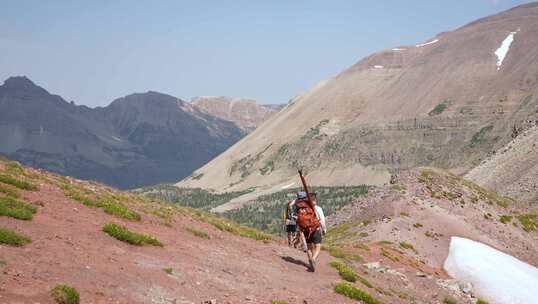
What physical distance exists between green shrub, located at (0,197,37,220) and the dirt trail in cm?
22

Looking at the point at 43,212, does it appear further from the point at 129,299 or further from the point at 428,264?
the point at 428,264

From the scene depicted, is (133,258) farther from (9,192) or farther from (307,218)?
(307,218)

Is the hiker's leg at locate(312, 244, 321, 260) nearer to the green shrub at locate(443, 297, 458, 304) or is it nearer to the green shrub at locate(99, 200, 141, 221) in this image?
the green shrub at locate(99, 200, 141, 221)

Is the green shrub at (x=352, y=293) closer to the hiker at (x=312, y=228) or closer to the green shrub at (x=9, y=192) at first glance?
the hiker at (x=312, y=228)

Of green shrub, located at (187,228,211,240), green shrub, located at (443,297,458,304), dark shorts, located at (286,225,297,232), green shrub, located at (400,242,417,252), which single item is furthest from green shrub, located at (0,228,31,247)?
green shrub, located at (400,242,417,252)

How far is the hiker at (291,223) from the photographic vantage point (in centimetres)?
2408

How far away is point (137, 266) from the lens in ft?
54.6

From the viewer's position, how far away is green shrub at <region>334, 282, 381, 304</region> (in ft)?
67.2

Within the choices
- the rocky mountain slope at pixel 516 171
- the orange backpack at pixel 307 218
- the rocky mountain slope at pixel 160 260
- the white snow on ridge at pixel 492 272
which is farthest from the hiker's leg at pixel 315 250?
the rocky mountain slope at pixel 516 171

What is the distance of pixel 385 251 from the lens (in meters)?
36.1

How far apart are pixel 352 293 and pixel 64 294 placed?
1162 centimetres

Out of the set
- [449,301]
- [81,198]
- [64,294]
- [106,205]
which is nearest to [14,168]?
[81,198]

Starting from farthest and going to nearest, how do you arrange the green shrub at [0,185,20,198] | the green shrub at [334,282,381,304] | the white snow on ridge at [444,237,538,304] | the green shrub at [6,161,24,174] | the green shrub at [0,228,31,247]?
1. the white snow on ridge at [444,237,538,304]
2. the green shrub at [6,161,24,174]
3. the green shrub at [334,282,381,304]
4. the green shrub at [0,185,20,198]
5. the green shrub at [0,228,31,247]

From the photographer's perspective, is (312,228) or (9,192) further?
(312,228)
